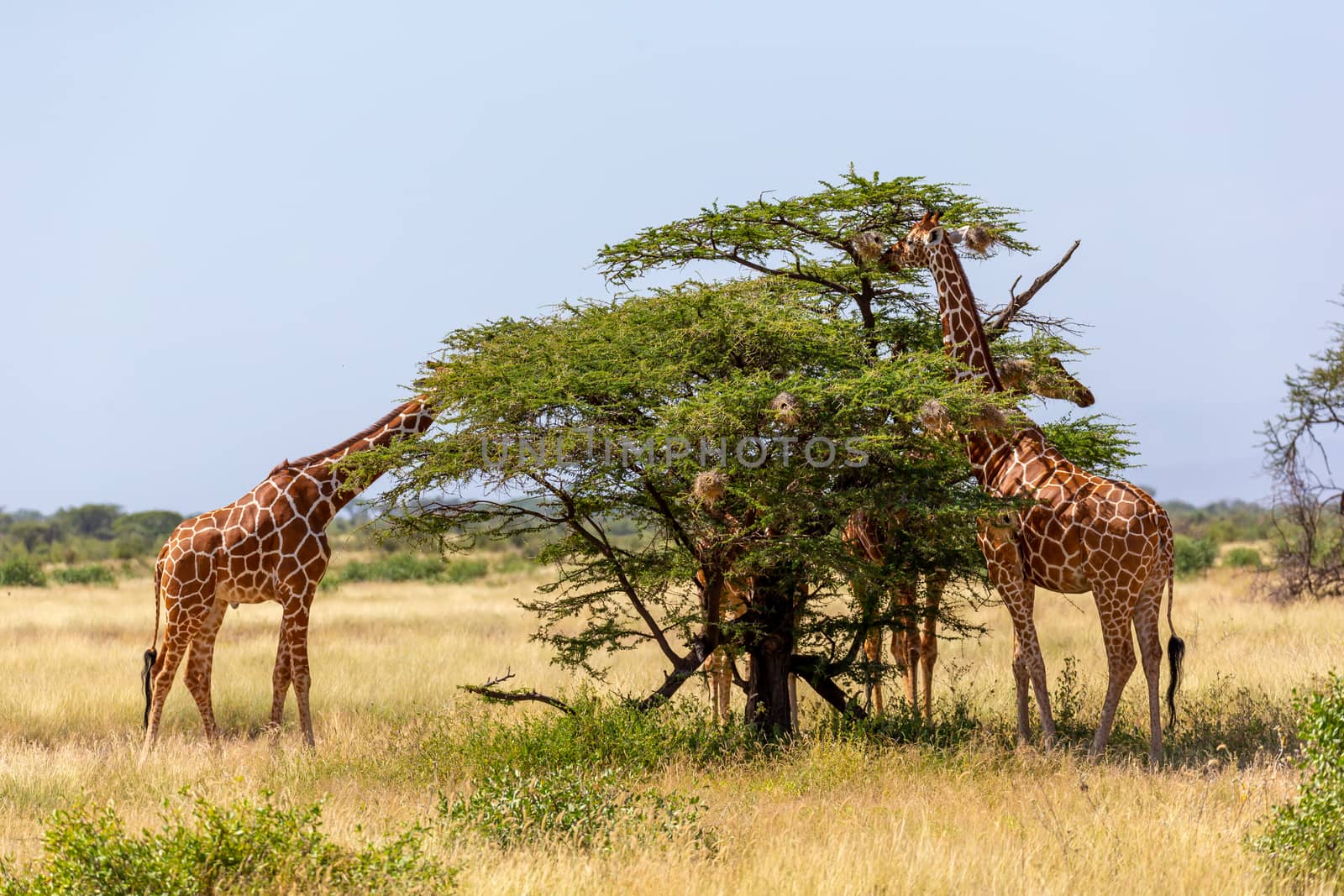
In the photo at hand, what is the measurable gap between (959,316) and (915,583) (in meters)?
2.62

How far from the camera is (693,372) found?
10953 mm

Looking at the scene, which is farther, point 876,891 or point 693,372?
point 693,372

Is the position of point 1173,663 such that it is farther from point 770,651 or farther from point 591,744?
point 591,744

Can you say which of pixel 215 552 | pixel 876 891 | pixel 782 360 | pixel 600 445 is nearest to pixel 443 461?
pixel 600 445

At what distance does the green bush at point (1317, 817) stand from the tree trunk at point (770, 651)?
4652 mm

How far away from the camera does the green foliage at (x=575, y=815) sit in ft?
23.8

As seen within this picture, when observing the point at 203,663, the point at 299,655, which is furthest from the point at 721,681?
the point at 203,663

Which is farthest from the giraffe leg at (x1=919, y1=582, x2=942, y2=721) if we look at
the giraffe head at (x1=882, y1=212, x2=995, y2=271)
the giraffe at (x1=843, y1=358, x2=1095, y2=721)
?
the giraffe head at (x1=882, y1=212, x2=995, y2=271)

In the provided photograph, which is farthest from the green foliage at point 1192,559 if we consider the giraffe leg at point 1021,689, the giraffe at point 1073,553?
the giraffe leg at point 1021,689

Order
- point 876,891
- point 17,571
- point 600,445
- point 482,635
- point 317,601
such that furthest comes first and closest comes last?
point 17,571 < point 317,601 < point 482,635 < point 600,445 < point 876,891

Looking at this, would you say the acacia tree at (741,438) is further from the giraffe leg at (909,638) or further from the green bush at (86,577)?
the green bush at (86,577)

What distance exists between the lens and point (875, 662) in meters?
11.5

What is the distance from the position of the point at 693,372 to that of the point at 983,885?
18.2ft

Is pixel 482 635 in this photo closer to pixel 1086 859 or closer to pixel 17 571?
pixel 1086 859
